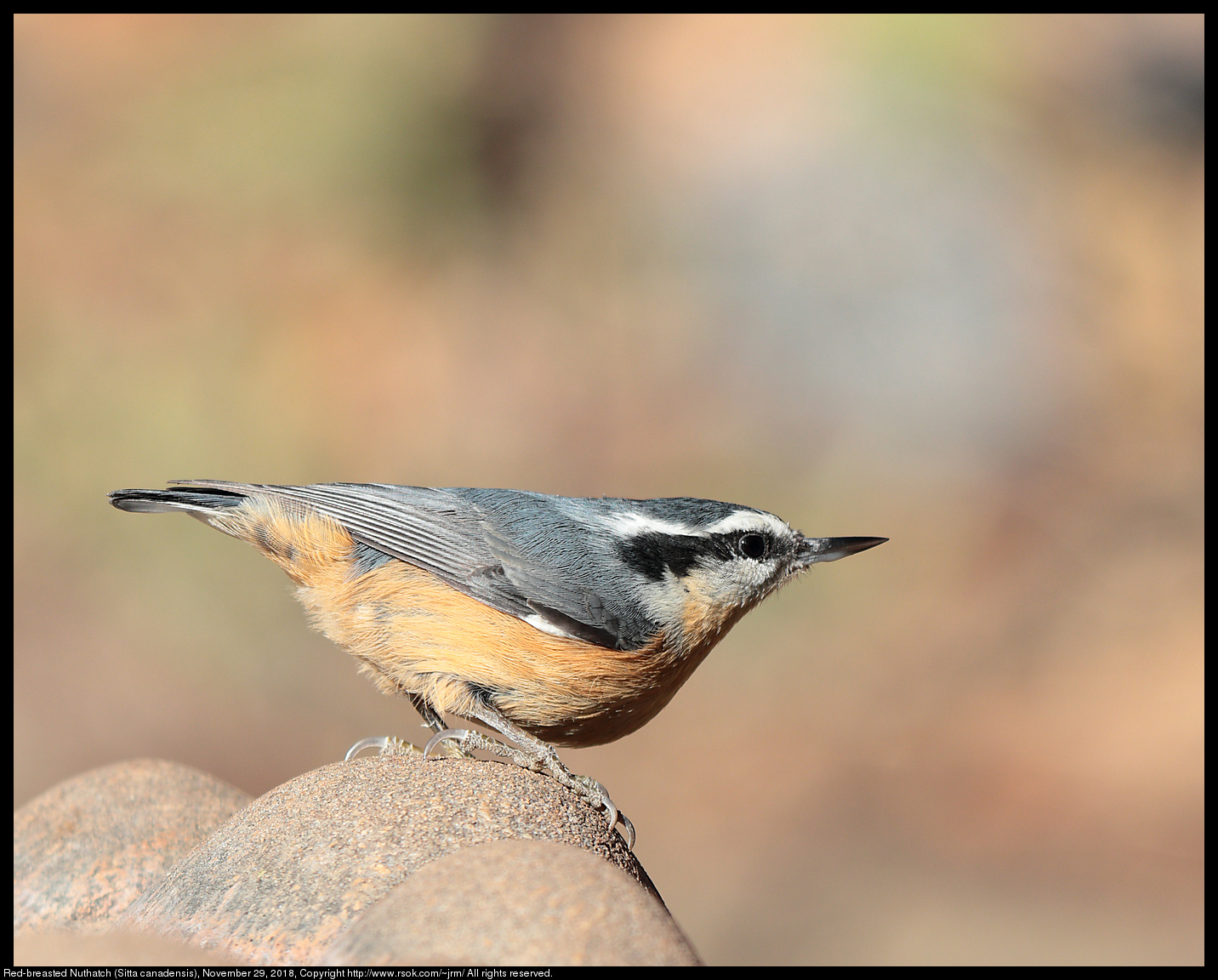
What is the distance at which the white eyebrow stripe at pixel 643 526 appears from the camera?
386 cm

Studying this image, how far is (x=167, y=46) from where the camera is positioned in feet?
34.0

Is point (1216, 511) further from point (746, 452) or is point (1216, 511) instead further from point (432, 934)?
point (432, 934)

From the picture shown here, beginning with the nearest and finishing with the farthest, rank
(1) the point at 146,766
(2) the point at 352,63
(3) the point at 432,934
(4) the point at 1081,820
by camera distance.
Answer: (3) the point at 432,934, (1) the point at 146,766, (4) the point at 1081,820, (2) the point at 352,63

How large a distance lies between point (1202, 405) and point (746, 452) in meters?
3.75

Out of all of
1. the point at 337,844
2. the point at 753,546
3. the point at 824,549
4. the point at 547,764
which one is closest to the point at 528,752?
the point at 547,764

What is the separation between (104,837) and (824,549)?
2.77 m

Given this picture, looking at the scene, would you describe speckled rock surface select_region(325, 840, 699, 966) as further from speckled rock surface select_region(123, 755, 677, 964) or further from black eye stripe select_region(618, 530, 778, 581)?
black eye stripe select_region(618, 530, 778, 581)

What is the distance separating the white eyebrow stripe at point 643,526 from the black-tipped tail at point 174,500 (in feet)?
4.70

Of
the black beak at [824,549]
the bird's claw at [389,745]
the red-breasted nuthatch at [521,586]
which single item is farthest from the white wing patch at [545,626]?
the black beak at [824,549]

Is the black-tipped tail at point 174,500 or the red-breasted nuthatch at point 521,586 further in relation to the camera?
the black-tipped tail at point 174,500

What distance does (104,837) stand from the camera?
12.0 ft

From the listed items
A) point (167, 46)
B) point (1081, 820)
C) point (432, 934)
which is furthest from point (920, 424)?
point (167, 46)

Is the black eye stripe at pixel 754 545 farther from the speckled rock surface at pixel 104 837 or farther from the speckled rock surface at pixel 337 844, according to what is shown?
the speckled rock surface at pixel 104 837

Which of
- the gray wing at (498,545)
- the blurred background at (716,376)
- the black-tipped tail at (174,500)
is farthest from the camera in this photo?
the blurred background at (716,376)
